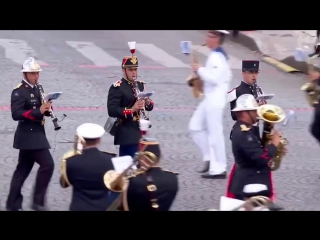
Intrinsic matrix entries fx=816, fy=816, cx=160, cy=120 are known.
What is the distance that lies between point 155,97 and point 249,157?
822 centimetres

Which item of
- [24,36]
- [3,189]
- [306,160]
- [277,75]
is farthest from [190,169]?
[24,36]

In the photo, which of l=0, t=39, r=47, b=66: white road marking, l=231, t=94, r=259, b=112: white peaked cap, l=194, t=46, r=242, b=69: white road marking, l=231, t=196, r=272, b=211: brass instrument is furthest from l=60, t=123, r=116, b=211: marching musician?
l=194, t=46, r=242, b=69: white road marking

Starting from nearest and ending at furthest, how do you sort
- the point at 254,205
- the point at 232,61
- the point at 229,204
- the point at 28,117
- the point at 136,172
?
1. the point at 229,204
2. the point at 254,205
3. the point at 136,172
4. the point at 28,117
5. the point at 232,61

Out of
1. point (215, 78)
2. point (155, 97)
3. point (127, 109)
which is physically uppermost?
point (215, 78)

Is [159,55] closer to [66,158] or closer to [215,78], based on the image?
[215,78]

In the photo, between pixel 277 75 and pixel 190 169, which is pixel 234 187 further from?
pixel 277 75

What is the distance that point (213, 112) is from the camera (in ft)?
36.5

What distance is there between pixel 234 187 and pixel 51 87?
→ 8910mm

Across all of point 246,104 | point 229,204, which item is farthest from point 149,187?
point 246,104

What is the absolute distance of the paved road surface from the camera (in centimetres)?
1084

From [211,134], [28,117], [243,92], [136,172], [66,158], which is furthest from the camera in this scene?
Result: [211,134]

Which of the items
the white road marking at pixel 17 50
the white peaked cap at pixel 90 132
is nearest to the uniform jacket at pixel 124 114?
the white peaked cap at pixel 90 132

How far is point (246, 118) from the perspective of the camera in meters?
8.52
